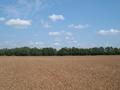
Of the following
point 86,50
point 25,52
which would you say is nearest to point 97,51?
point 86,50

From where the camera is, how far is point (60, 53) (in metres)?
101

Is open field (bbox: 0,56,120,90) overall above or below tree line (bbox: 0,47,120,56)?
below

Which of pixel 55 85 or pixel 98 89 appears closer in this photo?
pixel 98 89

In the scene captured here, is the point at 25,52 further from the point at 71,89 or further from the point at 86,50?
the point at 71,89

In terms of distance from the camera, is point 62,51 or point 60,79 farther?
point 62,51

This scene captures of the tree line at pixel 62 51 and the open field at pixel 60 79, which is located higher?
the tree line at pixel 62 51

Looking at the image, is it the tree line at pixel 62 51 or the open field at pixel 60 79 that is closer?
the open field at pixel 60 79

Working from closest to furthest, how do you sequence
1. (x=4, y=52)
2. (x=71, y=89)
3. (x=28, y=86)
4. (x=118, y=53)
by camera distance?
1. (x=71, y=89)
2. (x=28, y=86)
3. (x=118, y=53)
4. (x=4, y=52)

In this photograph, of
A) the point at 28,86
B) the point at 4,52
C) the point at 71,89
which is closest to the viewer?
the point at 71,89

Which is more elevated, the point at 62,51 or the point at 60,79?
the point at 62,51

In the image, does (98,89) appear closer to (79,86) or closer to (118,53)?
(79,86)

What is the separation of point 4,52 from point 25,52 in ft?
33.4

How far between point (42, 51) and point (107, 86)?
86.9 m

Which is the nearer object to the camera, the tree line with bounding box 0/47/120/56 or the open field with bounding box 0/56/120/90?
the open field with bounding box 0/56/120/90
